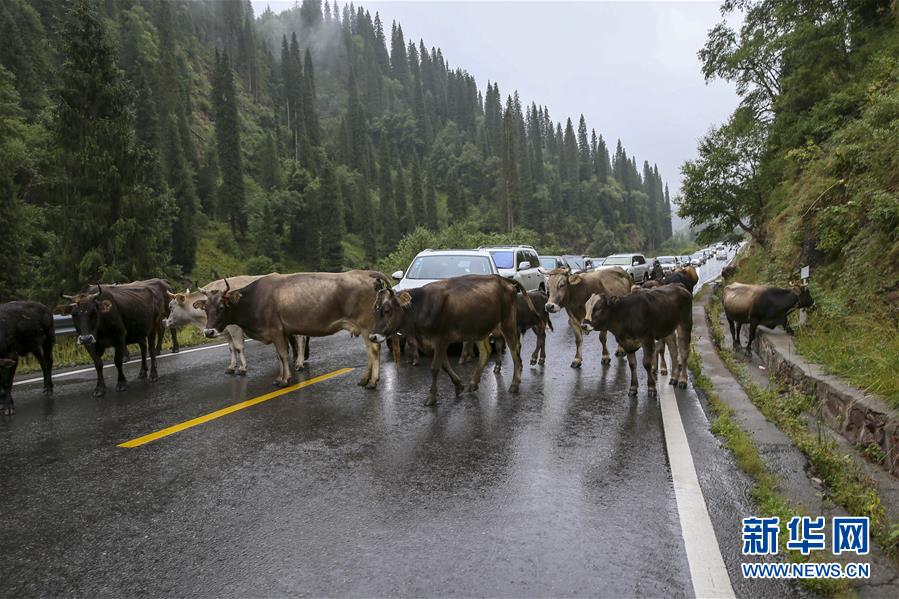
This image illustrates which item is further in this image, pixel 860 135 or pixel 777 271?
pixel 777 271

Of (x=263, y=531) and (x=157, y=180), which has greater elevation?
(x=157, y=180)

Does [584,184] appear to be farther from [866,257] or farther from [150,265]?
[866,257]

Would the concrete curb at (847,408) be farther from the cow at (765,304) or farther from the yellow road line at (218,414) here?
the yellow road line at (218,414)

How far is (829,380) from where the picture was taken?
20.3ft

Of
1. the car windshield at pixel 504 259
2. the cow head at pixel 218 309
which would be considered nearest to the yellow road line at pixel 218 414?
the cow head at pixel 218 309

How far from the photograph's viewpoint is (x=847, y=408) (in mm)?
5508

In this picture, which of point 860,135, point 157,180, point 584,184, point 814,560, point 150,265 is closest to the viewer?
point 814,560

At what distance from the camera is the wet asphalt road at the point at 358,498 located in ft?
10.8

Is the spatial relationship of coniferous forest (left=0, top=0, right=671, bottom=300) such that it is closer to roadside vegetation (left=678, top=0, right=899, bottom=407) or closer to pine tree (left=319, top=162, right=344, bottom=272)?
pine tree (left=319, top=162, right=344, bottom=272)

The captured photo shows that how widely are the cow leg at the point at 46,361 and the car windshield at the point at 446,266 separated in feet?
20.6

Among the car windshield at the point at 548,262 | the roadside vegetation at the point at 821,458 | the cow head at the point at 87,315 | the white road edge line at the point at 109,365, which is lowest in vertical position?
→ the roadside vegetation at the point at 821,458

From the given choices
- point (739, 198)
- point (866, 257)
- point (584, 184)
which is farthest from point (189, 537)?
point (584, 184)

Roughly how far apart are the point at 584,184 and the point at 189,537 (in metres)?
144

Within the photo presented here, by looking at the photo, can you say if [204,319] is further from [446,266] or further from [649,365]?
[649,365]
